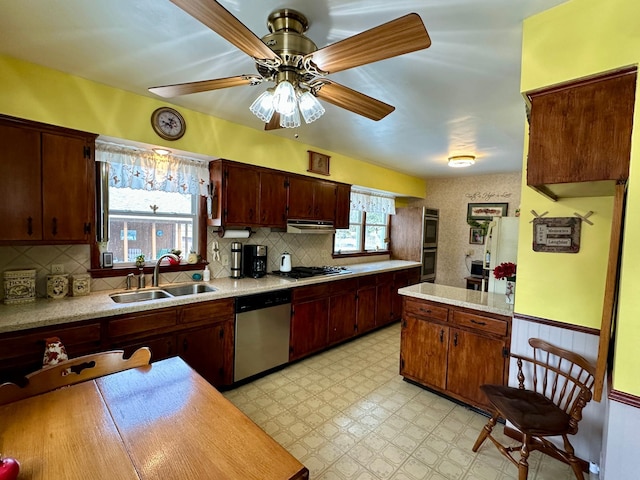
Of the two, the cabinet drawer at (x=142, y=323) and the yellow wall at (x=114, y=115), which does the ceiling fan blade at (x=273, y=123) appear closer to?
the yellow wall at (x=114, y=115)

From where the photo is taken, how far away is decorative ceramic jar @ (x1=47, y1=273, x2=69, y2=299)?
2.26m

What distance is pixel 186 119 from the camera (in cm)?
269

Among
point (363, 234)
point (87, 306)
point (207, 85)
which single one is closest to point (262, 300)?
point (87, 306)

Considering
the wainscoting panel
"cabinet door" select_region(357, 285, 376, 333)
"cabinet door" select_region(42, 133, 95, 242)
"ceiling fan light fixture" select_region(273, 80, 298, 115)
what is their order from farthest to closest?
"cabinet door" select_region(357, 285, 376, 333) < "cabinet door" select_region(42, 133, 95, 242) < the wainscoting panel < "ceiling fan light fixture" select_region(273, 80, 298, 115)

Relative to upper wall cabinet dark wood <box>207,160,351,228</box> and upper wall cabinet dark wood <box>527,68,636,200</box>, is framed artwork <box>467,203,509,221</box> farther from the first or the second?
upper wall cabinet dark wood <box>527,68,636,200</box>

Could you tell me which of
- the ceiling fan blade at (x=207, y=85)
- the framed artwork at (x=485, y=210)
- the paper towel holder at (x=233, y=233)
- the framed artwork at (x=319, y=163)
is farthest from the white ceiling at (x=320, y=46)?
the framed artwork at (x=485, y=210)

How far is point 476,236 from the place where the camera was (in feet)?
17.4

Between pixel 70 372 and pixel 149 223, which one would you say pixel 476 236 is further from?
pixel 70 372

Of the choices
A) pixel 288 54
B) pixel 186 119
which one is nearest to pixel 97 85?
pixel 186 119

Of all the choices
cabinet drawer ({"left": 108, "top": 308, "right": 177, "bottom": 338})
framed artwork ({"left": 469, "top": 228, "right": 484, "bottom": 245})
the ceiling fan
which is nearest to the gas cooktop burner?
cabinet drawer ({"left": 108, "top": 308, "right": 177, "bottom": 338})

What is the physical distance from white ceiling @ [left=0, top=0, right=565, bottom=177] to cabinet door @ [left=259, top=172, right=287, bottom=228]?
0.66 metres

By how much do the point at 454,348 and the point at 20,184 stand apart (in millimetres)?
3471

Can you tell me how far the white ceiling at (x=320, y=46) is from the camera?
4.62 ft

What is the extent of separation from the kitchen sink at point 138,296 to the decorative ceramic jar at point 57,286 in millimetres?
316
